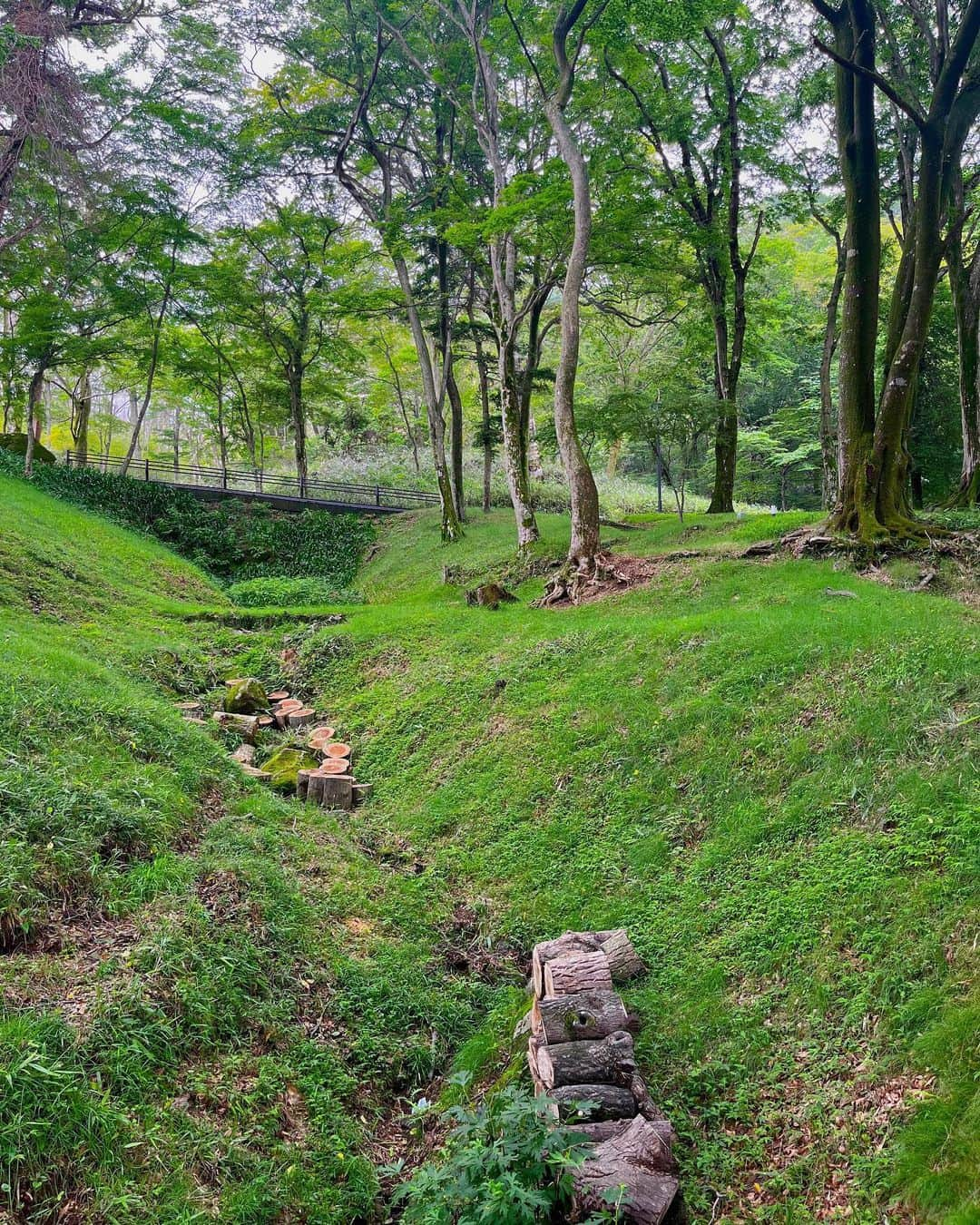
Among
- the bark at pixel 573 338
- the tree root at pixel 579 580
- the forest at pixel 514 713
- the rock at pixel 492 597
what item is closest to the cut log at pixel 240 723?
the forest at pixel 514 713

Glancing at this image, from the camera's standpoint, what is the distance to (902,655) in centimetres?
510

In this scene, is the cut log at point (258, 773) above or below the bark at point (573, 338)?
below

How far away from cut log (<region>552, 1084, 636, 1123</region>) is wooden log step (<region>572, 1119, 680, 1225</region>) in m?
0.17

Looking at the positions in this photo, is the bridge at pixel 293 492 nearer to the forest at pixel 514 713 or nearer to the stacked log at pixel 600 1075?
the forest at pixel 514 713

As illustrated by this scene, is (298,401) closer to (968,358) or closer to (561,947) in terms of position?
(968,358)

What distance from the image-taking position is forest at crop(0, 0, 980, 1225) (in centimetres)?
266

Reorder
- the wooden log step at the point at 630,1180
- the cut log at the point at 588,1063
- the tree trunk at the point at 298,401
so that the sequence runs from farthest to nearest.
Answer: the tree trunk at the point at 298,401 → the cut log at the point at 588,1063 → the wooden log step at the point at 630,1180

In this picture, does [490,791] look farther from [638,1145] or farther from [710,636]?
[638,1145]

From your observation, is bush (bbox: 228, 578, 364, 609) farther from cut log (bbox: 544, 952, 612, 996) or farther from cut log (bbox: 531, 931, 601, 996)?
cut log (bbox: 544, 952, 612, 996)

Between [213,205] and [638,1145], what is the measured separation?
78.6 feet

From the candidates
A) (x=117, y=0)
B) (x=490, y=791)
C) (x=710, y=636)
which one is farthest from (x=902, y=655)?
(x=117, y=0)

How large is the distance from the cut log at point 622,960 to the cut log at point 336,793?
3.01 meters

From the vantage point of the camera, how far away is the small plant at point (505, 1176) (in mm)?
2287

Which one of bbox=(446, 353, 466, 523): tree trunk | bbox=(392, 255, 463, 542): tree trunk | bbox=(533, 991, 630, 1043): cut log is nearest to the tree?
bbox=(533, 991, 630, 1043): cut log
